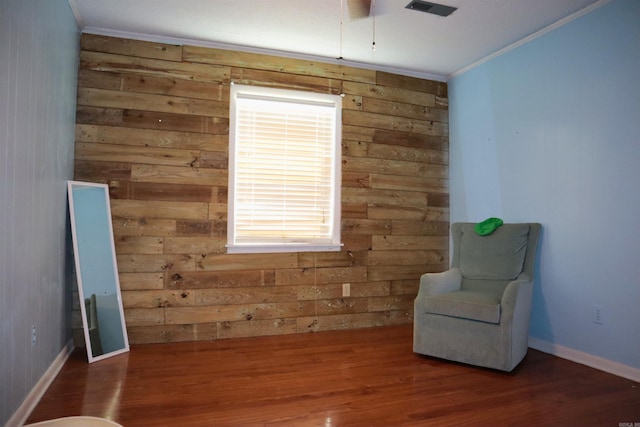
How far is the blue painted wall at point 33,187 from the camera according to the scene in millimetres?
1993

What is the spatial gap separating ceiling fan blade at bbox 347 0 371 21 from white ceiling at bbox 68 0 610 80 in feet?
0.14

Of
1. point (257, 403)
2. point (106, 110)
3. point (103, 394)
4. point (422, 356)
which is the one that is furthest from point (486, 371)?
point (106, 110)

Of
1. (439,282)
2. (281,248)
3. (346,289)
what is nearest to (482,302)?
(439,282)

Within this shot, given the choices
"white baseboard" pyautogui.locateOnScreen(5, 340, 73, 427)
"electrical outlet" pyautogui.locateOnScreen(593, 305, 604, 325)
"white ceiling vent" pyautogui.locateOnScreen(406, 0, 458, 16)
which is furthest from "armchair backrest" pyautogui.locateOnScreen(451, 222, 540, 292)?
"white baseboard" pyautogui.locateOnScreen(5, 340, 73, 427)

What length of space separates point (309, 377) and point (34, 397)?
1.61m

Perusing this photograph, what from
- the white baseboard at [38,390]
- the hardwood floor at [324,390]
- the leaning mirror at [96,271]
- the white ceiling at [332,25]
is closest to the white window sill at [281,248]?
the hardwood floor at [324,390]

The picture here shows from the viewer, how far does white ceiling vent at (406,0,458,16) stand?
307cm

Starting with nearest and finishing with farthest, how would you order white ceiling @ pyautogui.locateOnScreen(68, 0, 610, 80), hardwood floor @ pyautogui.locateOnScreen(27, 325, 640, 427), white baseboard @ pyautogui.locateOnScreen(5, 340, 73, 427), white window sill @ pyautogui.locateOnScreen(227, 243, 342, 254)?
1. white baseboard @ pyautogui.locateOnScreen(5, 340, 73, 427)
2. hardwood floor @ pyautogui.locateOnScreen(27, 325, 640, 427)
3. white ceiling @ pyautogui.locateOnScreen(68, 0, 610, 80)
4. white window sill @ pyautogui.locateOnScreen(227, 243, 342, 254)

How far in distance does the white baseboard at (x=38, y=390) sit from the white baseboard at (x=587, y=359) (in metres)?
3.60

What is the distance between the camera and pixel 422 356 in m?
3.37

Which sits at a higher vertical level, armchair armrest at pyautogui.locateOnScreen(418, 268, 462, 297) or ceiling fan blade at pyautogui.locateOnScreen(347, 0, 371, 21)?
ceiling fan blade at pyautogui.locateOnScreen(347, 0, 371, 21)

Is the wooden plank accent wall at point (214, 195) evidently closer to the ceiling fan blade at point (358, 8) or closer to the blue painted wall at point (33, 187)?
the blue painted wall at point (33, 187)

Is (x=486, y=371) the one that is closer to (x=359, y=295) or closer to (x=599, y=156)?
(x=359, y=295)

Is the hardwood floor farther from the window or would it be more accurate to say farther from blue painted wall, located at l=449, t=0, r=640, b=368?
the window
